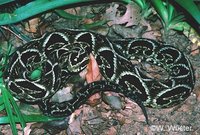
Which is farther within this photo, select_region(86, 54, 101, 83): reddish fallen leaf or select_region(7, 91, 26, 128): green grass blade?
select_region(86, 54, 101, 83): reddish fallen leaf

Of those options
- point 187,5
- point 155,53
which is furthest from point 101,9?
point 187,5

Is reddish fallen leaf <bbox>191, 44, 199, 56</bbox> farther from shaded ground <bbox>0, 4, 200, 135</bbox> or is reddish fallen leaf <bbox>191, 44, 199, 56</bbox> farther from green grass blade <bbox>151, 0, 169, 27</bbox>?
green grass blade <bbox>151, 0, 169, 27</bbox>

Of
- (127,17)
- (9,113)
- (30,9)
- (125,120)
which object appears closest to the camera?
(9,113)

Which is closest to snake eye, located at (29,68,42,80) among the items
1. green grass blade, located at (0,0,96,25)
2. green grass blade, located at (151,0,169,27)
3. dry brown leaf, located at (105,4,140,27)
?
green grass blade, located at (0,0,96,25)

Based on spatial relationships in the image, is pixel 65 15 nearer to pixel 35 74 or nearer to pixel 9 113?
pixel 35 74

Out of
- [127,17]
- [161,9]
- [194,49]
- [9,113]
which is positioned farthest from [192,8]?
[9,113]

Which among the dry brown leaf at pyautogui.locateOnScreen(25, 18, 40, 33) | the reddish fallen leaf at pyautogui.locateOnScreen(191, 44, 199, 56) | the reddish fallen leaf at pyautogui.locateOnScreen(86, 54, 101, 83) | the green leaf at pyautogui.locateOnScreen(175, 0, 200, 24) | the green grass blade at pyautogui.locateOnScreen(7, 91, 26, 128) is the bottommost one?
the green grass blade at pyautogui.locateOnScreen(7, 91, 26, 128)

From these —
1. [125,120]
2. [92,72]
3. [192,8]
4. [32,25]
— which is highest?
[32,25]

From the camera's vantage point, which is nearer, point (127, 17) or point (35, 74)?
point (35, 74)
